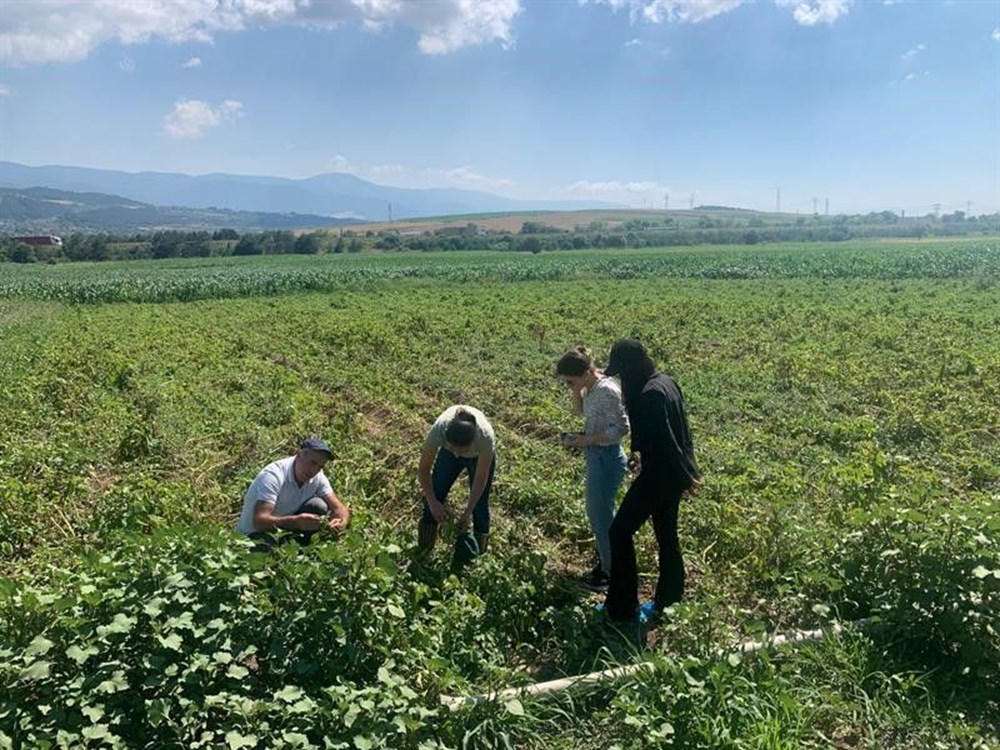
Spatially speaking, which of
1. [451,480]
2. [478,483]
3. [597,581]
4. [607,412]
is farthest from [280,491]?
[597,581]

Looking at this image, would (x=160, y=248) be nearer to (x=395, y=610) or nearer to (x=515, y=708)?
(x=395, y=610)

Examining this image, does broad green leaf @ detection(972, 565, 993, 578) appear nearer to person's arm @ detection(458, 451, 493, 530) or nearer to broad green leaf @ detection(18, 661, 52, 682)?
person's arm @ detection(458, 451, 493, 530)

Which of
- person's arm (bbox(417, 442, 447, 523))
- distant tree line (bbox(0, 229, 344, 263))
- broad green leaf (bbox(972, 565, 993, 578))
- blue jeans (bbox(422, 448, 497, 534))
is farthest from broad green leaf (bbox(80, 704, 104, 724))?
distant tree line (bbox(0, 229, 344, 263))

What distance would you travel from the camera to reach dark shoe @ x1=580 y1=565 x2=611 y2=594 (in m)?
5.24

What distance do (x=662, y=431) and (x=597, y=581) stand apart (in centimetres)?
158

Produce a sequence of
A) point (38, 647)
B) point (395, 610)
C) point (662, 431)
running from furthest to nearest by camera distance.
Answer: point (662, 431) < point (395, 610) < point (38, 647)

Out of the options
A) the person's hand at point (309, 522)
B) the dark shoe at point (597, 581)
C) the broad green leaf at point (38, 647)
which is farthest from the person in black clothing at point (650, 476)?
the broad green leaf at point (38, 647)

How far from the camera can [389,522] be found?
6.39 metres

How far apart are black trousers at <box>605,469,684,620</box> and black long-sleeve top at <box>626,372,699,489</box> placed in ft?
0.24

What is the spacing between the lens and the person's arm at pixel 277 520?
461cm

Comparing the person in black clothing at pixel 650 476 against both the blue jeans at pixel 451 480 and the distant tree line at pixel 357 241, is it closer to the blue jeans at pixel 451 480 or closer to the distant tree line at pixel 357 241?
the blue jeans at pixel 451 480

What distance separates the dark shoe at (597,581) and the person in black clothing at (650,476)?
0.59m

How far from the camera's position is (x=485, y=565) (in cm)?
482

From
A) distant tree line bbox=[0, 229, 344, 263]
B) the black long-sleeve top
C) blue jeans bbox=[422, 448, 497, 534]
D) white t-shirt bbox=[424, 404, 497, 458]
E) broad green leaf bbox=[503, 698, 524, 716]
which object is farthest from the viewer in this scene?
distant tree line bbox=[0, 229, 344, 263]
